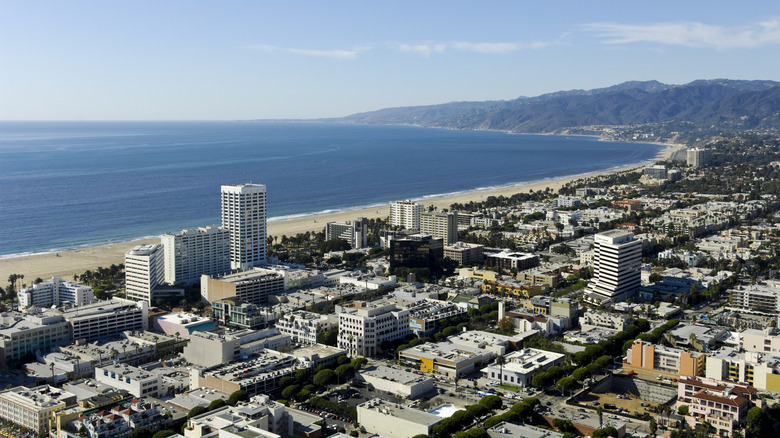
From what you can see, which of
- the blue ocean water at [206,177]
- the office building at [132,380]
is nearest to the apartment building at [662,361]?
the office building at [132,380]

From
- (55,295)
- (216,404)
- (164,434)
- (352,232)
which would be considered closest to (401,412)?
(216,404)

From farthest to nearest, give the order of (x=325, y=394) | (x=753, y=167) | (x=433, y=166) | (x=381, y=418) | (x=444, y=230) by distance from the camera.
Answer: (x=433, y=166), (x=753, y=167), (x=444, y=230), (x=325, y=394), (x=381, y=418)

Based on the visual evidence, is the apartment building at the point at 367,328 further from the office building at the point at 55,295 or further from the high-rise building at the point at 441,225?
the high-rise building at the point at 441,225

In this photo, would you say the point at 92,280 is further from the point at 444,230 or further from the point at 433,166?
the point at 433,166

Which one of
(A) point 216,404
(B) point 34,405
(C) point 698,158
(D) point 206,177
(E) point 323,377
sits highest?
(C) point 698,158

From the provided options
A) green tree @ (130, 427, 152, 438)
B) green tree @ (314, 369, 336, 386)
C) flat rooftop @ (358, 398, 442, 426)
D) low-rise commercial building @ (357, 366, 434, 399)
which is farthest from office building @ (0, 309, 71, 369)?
flat rooftop @ (358, 398, 442, 426)

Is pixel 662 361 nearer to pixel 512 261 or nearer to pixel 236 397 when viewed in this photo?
pixel 236 397

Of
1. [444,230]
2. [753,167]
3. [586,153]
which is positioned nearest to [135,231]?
[444,230]
